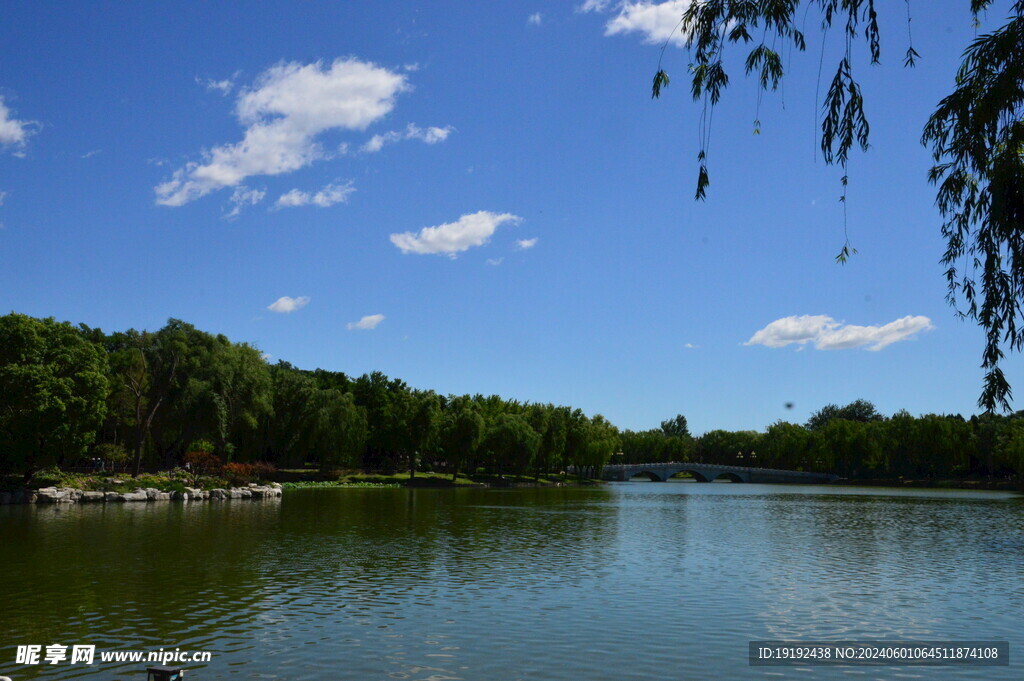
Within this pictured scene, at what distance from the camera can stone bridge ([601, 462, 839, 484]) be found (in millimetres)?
147500

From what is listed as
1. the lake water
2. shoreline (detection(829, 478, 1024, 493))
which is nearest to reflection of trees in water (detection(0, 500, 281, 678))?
the lake water

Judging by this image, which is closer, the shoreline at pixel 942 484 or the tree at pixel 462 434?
the tree at pixel 462 434

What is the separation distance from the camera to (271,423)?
8156 cm

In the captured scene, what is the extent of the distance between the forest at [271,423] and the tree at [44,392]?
0.27 feet

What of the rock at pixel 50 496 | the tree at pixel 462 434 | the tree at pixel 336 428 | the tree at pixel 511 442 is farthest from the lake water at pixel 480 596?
the tree at pixel 511 442

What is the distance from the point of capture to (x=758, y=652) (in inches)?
597

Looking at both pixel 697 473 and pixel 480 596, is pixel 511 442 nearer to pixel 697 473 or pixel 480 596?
pixel 480 596

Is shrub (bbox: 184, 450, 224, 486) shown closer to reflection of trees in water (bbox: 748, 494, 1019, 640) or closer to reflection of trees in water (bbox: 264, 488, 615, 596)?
reflection of trees in water (bbox: 264, 488, 615, 596)

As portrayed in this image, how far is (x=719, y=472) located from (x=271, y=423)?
339ft

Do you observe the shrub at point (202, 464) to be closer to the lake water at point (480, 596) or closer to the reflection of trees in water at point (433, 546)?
the reflection of trees in water at point (433, 546)

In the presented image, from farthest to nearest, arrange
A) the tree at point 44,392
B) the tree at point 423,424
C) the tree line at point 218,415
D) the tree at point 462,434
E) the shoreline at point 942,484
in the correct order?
the shoreline at point 942,484, the tree at point 462,434, the tree at point 423,424, the tree line at point 218,415, the tree at point 44,392

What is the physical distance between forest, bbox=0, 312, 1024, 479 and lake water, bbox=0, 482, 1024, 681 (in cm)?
1014

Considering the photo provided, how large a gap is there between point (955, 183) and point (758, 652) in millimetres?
9878

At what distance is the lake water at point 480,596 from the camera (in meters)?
14.1
